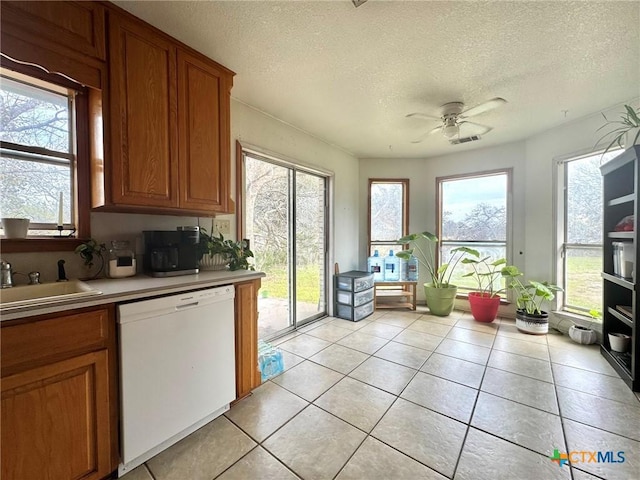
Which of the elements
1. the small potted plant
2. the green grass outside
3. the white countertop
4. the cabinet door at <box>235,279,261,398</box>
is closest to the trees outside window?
the white countertop

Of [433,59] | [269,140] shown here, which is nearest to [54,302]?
[269,140]

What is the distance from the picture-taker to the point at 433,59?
179 centimetres

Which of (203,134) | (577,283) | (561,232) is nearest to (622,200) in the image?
(561,232)

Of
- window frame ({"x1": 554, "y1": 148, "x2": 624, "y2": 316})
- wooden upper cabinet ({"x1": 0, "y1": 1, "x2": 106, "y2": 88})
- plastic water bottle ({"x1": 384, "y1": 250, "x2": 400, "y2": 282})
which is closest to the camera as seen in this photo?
wooden upper cabinet ({"x1": 0, "y1": 1, "x2": 106, "y2": 88})

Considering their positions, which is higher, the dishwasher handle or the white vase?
the white vase

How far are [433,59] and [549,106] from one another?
1558mm

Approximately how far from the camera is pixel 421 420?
5.29 ft

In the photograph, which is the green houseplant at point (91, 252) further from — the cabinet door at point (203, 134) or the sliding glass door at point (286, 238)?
the sliding glass door at point (286, 238)

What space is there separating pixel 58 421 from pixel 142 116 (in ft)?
5.04

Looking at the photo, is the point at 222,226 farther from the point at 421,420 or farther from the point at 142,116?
the point at 421,420

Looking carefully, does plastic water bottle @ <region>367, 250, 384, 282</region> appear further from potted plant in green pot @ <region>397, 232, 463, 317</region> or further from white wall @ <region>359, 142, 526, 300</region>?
potted plant in green pot @ <region>397, 232, 463, 317</region>

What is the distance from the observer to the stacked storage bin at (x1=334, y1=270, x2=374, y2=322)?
3.48 m

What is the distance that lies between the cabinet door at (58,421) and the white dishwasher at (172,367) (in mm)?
87

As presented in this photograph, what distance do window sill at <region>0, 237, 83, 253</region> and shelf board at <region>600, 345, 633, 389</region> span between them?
12.8 ft
